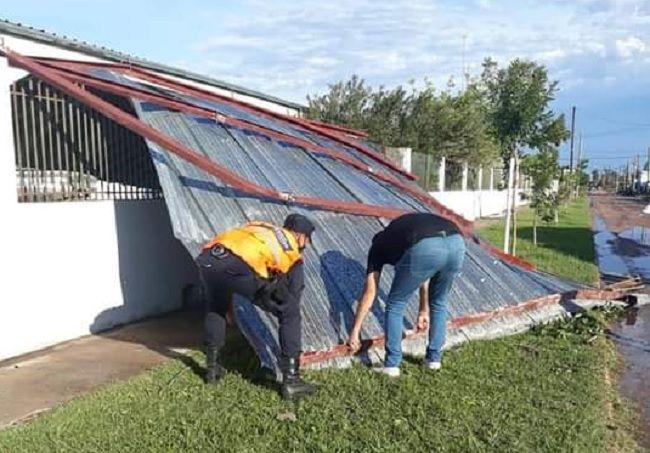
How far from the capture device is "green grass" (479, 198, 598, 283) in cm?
1134

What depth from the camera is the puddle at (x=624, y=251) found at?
1254 centimetres

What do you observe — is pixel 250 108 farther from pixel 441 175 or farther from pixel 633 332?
pixel 441 175

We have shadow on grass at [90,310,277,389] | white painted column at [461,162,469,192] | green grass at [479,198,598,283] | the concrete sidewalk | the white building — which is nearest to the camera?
the concrete sidewalk

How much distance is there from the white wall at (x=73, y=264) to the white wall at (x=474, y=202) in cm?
1119

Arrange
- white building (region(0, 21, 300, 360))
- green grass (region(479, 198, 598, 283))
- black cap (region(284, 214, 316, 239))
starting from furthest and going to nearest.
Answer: green grass (region(479, 198, 598, 283)) < white building (region(0, 21, 300, 360)) < black cap (region(284, 214, 316, 239))

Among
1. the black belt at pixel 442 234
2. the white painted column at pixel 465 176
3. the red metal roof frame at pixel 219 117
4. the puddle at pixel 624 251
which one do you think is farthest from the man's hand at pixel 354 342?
the white painted column at pixel 465 176

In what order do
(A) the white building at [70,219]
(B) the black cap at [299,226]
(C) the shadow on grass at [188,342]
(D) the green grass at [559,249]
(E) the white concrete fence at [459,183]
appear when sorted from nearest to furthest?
(B) the black cap at [299,226]
(C) the shadow on grass at [188,342]
(A) the white building at [70,219]
(D) the green grass at [559,249]
(E) the white concrete fence at [459,183]

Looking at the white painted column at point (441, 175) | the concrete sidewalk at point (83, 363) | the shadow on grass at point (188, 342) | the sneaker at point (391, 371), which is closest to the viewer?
the concrete sidewalk at point (83, 363)

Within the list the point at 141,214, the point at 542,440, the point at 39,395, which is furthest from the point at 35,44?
the point at 542,440

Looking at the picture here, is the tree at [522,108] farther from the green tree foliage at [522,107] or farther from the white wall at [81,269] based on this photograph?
the white wall at [81,269]

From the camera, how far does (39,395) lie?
15.9ft

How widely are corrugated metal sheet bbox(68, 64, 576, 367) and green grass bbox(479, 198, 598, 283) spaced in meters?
3.64

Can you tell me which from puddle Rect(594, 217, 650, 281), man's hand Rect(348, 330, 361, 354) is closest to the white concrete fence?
puddle Rect(594, 217, 650, 281)

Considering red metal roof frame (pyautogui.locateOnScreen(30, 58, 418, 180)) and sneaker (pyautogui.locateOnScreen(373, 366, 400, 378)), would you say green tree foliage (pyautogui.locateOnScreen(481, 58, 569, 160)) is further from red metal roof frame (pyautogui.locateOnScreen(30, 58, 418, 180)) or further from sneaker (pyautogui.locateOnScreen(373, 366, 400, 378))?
sneaker (pyautogui.locateOnScreen(373, 366, 400, 378))
